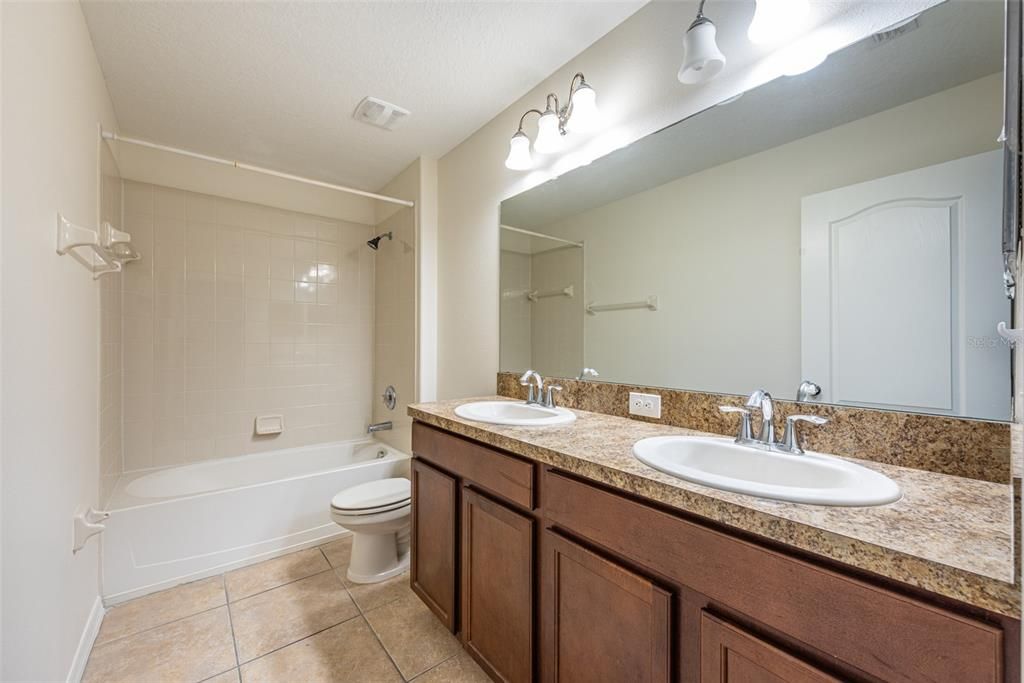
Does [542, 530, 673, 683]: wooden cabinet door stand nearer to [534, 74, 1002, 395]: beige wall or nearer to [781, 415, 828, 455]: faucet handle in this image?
[781, 415, 828, 455]: faucet handle

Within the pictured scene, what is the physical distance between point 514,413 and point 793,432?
106cm

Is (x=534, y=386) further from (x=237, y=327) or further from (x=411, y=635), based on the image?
(x=237, y=327)

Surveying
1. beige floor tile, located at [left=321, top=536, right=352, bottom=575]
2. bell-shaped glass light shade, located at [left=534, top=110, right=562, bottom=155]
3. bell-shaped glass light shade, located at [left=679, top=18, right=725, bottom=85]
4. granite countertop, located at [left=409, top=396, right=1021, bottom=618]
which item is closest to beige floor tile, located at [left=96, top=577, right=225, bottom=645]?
beige floor tile, located at [left=321, top=536, right=352, bottom=575]

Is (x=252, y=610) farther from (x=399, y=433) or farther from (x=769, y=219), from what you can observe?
(x=769, y=219)

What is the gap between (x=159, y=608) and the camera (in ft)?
5.74

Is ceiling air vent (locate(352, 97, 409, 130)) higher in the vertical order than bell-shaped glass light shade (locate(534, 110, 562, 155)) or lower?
higher

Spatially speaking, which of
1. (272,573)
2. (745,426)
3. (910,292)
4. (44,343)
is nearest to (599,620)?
(745,426)

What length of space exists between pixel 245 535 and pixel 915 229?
2.91m

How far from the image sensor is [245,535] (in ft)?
6.93

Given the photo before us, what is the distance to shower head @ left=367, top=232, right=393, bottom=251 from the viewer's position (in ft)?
9.83

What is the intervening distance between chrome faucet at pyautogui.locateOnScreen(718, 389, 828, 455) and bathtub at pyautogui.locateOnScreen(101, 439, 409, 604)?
2.09 m

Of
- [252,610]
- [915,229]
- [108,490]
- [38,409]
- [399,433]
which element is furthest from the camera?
[399,433]

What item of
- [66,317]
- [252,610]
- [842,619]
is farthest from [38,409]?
[842,619]

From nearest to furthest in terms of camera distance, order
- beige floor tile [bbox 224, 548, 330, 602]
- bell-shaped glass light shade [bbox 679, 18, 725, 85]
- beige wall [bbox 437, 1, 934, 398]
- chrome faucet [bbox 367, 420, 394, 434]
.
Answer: bell-shaped glass light shade [bbox 679, 18, 725, 85], beige wall [bbox 437, 1, 934, 398], beige floor tile [bbox 224, 548, 330, 602], chrome faucet [bbox 367, 420, 394, 434]
